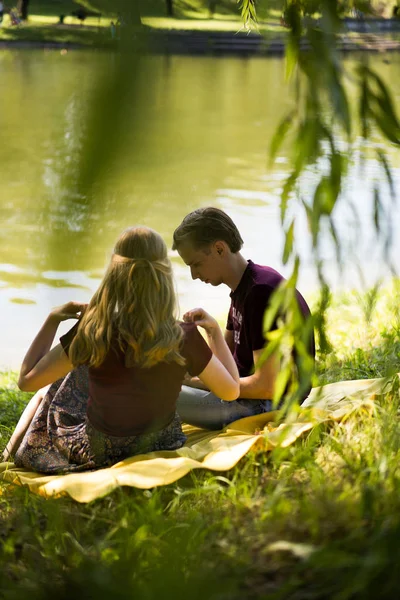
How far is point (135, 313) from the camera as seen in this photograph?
7.54 ft

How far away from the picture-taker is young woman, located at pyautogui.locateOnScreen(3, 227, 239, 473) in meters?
2.28

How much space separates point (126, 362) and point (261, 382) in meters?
0.58

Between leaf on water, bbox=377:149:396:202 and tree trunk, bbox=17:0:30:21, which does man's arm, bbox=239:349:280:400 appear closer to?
leaf on water, bbox=377:149:396:202

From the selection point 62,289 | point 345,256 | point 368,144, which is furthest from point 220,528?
point 62,289

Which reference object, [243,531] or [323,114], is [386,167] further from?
[243,531]

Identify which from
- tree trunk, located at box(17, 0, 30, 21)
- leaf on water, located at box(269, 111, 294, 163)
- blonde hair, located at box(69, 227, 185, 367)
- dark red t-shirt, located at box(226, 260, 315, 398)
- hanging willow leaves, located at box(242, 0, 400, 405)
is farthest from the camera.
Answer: dark red t-shirt, located at box(226, 260, 315, 398)

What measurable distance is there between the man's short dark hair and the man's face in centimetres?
2

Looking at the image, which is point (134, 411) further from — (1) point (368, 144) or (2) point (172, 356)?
(1) point (368, 144)

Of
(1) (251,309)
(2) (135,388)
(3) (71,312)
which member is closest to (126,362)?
(2) (135,388)

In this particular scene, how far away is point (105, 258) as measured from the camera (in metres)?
0.46

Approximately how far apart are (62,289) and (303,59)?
1.91 ft

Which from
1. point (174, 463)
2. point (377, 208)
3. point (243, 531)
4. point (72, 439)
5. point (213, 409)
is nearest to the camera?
point (377, 208)

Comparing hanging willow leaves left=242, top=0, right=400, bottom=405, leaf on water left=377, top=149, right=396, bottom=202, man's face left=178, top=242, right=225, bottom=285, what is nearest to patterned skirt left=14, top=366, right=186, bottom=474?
man's face left=178, top=242, right=225, bottom=285

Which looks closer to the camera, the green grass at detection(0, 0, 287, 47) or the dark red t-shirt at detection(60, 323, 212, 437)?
the green grass at detection(0, 0, 287, 47)
